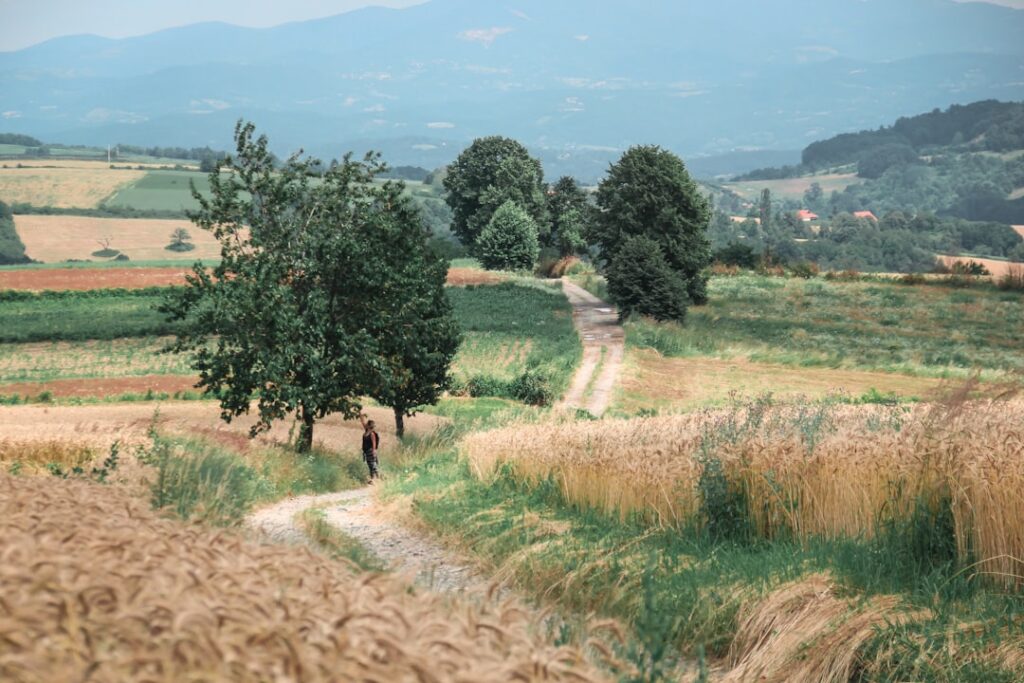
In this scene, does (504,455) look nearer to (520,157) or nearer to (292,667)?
(292,667)

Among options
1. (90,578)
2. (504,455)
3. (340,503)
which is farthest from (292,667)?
(340,503)

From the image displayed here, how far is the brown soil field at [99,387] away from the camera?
50250 mm

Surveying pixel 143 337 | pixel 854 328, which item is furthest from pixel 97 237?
pixel 854 328

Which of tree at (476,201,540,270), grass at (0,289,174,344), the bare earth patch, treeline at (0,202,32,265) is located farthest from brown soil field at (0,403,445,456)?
treeline at (0,202,32,265)

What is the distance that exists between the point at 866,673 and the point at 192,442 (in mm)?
16900

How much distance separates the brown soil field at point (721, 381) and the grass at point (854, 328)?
6.40 feet

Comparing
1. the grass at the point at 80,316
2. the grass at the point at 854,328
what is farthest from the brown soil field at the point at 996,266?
the grass at the point at 80,316

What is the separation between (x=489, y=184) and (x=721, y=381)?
8674 cm

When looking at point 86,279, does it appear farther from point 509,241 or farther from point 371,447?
point 371,447

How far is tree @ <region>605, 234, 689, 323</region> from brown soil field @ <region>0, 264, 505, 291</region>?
875 inches

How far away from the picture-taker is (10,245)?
135 m

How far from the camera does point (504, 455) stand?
57.7 ft

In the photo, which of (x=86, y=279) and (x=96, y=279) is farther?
(x=96, y=279)

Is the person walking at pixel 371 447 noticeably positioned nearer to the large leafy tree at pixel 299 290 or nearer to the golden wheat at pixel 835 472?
the large leafy tree at pixel 299 290
